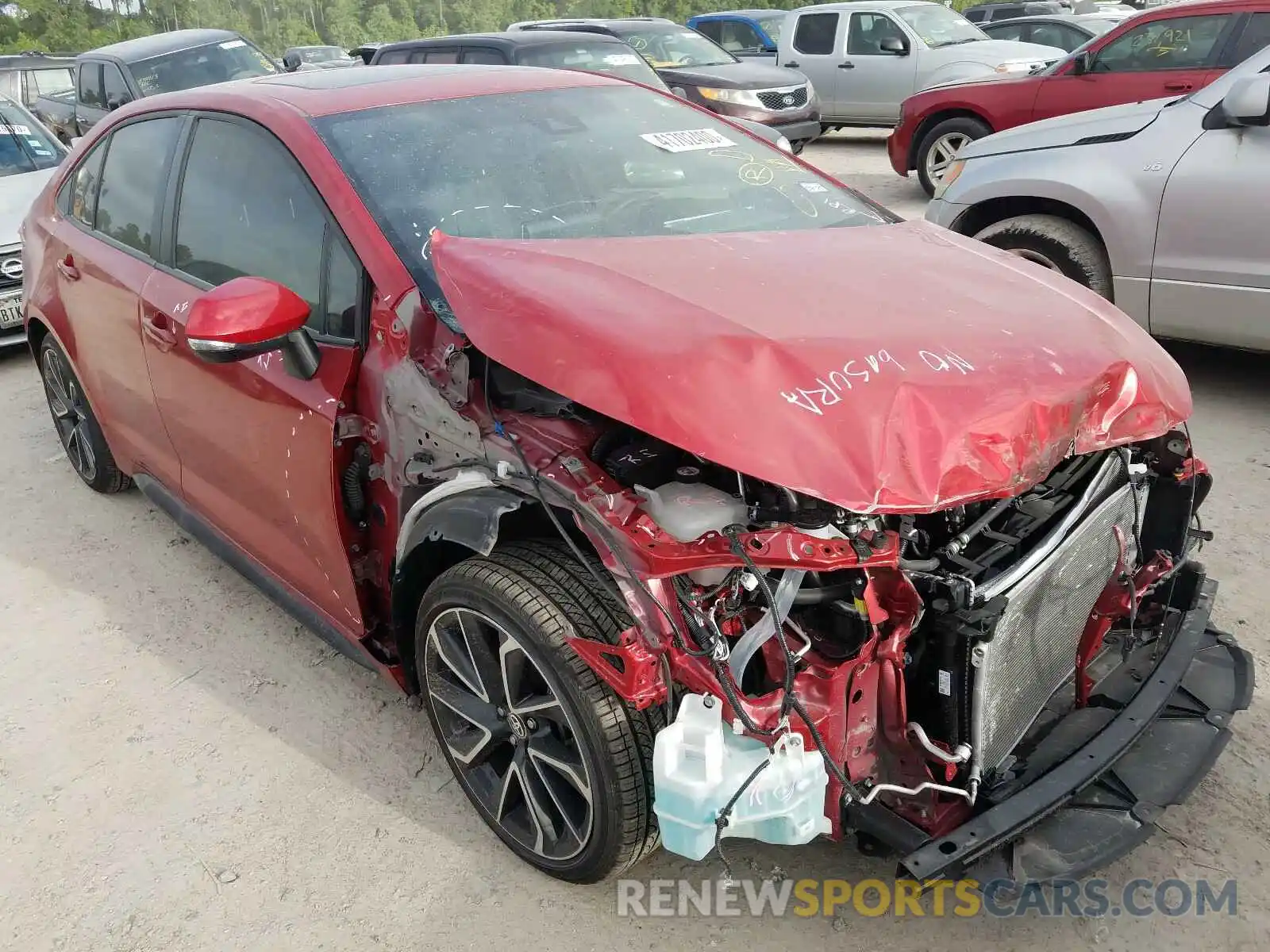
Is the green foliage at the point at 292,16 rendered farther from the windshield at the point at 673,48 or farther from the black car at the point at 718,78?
the black car at the point at 718,78

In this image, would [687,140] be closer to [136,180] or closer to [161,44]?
[136,180]

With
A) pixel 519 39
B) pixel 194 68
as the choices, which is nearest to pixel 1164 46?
pixel 519 39

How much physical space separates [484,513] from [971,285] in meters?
1.27

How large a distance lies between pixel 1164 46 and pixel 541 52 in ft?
15.7

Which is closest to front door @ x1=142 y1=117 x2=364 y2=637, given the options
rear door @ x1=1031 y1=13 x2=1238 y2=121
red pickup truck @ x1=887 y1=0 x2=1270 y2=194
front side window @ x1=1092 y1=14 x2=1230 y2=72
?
red pickup truck @ x1=887 y1=0 x2=1270 y2=194

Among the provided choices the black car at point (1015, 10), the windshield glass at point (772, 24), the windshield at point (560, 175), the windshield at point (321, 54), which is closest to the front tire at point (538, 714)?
the windshield at point (560, 175)

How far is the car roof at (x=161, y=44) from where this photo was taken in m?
10.4

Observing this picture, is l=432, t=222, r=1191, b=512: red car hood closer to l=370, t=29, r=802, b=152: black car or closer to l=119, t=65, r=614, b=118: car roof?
l=119, t=65, r=614, b=118: car roof

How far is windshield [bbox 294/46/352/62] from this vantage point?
80.2 ft

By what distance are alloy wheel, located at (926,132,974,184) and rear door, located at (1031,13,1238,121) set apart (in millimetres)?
1203

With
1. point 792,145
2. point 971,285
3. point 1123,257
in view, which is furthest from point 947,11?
point 971,285

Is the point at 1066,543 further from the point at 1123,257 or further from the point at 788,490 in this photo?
the point at 1123,257

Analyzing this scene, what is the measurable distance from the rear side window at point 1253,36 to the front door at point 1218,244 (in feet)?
9.47

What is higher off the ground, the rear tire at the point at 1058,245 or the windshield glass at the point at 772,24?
the rear tire at the point at 1058,245
